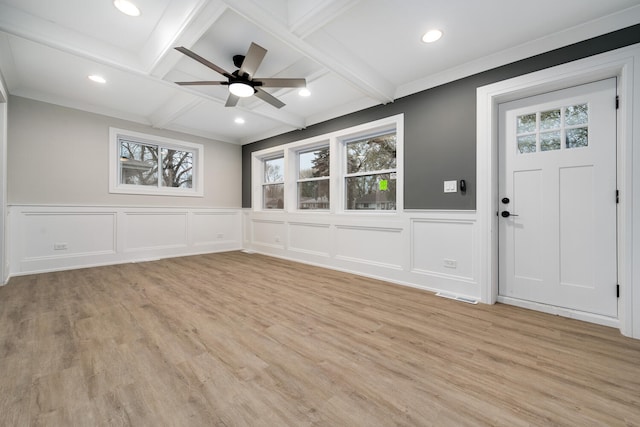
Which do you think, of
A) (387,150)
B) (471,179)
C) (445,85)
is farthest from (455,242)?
(445,85)

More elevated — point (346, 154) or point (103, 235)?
point (346, 154)

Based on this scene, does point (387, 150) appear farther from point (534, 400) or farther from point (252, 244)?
point (252, 244)

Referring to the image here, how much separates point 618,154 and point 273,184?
16.1ft

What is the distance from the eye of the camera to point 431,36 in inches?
91.7

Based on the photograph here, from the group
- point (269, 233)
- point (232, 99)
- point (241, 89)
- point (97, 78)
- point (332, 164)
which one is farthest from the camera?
point (269, 233)

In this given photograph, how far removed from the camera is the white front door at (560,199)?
2.19m

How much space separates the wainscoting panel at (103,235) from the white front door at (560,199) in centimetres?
525

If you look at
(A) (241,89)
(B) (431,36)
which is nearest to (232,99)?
(A) (241,89)

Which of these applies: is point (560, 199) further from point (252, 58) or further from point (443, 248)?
point (252, 58)

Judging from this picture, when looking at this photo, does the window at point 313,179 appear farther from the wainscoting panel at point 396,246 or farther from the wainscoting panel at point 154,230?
the wainscoting panel at point 154,230

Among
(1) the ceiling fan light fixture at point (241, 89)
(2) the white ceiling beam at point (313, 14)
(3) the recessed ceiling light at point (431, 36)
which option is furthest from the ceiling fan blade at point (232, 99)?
(3) the recessed ceiling light at point (431, 36)

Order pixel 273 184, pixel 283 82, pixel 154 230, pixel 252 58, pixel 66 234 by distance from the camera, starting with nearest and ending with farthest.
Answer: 1. pixel 252 58
2. pixel 283 82
3. pixel 66 234
4. pixel 154 230
5. pixel 273 184

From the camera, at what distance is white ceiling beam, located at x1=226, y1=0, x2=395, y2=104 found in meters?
1.93

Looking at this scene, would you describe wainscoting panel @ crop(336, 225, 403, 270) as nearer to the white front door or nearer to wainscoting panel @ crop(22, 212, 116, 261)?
the white front door
